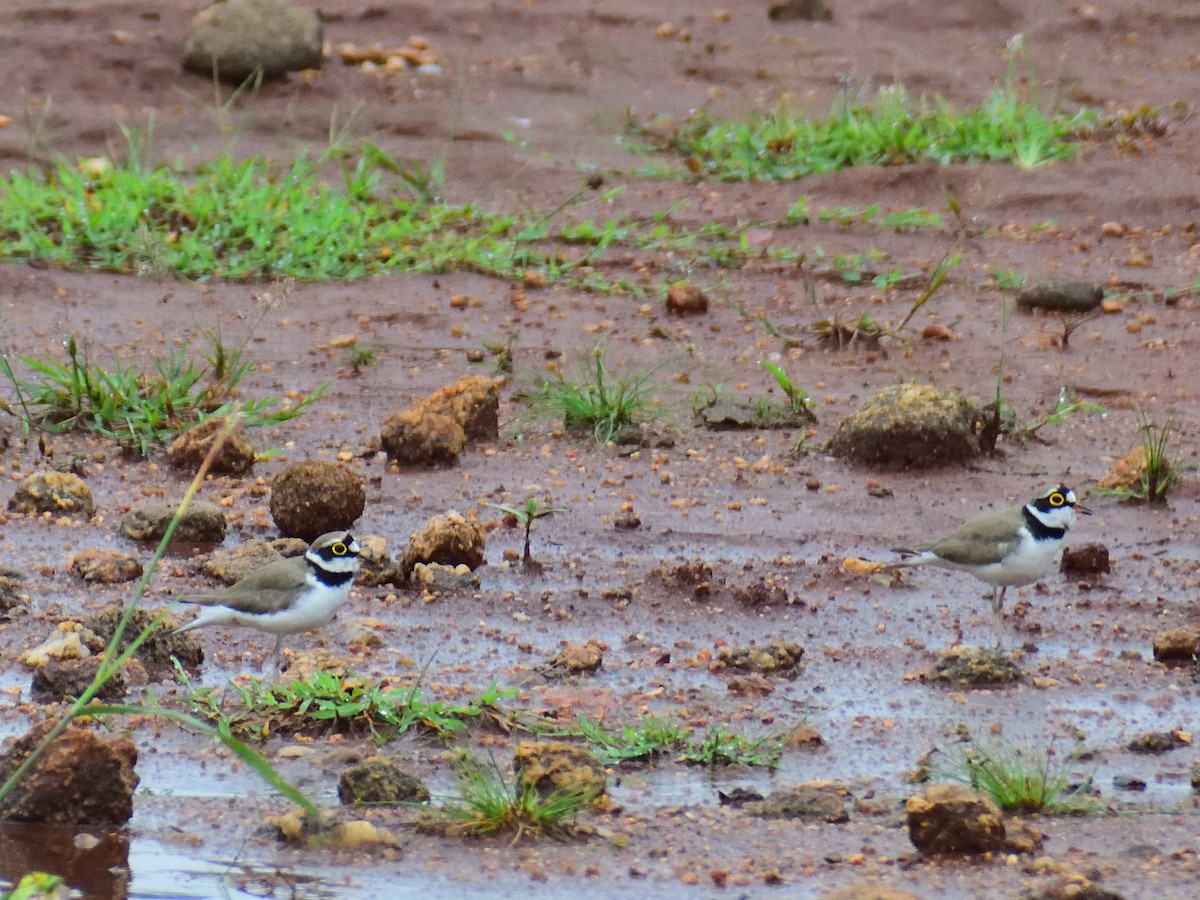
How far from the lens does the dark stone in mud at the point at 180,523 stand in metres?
7.32

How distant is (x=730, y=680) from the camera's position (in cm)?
605

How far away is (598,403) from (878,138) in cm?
471

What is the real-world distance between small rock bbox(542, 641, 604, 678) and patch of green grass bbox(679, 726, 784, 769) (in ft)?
2.38

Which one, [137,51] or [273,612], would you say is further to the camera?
[137,51]

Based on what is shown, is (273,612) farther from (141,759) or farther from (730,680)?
(730,680)

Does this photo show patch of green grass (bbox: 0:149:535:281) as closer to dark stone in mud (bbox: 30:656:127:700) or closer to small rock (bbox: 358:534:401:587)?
small rock (bbox: 358:534:401:587)

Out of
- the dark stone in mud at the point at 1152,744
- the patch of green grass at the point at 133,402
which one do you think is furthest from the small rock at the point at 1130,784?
the patch of green grass at the point at 133,402

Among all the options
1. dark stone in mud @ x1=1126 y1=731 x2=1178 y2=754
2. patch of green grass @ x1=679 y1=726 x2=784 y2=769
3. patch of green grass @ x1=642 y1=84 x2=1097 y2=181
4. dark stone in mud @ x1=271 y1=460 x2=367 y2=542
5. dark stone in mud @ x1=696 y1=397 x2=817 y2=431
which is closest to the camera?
patch of green grass @ x1=679 y1=726 x2=784 y2=769

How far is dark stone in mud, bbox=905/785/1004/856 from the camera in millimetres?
4664

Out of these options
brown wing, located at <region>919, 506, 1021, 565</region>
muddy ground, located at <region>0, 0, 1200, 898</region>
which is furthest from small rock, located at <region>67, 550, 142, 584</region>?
brown wing, located at <region>919, 506, 1021, 565</region>

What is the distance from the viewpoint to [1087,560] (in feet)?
23.6

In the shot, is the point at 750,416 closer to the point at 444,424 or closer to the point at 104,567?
the point at 444,424

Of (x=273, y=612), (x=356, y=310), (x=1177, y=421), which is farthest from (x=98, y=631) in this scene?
(x=1177, y=421)

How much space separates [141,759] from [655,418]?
153 inches
